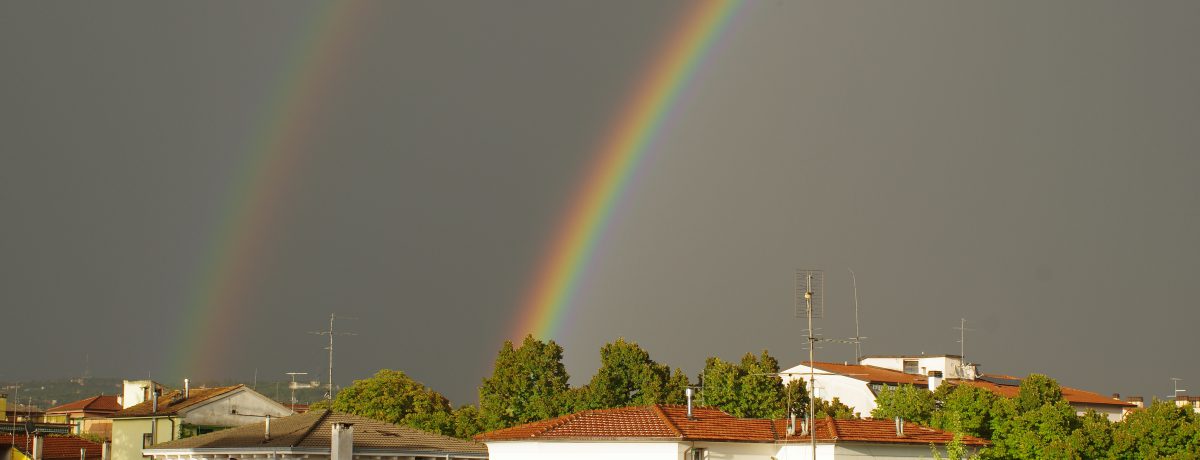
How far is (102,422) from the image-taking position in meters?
117

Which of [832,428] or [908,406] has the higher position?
[908,406]

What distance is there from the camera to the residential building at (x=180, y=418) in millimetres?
68438

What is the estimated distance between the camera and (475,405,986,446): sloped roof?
157ft

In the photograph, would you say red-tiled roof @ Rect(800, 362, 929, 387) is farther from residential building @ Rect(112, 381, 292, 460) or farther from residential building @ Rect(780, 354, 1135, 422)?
residential building @ Rect(112, 381, 292, 460)

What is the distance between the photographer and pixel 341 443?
4891 centimetres

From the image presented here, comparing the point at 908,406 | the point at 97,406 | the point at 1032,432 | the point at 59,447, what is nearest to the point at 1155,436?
the point at 1032,432

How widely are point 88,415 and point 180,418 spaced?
6079cm

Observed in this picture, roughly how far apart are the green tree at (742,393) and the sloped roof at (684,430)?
877 inches

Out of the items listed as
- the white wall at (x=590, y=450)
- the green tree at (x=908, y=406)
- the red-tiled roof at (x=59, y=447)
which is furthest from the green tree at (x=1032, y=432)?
the red-tiled roof at (x=59, y=447)

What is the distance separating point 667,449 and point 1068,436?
26.5 m

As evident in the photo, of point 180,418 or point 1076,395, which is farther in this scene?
point 1076,395

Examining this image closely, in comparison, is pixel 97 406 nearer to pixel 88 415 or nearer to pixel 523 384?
pixel 88 415

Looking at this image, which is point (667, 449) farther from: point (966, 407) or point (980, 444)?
point (966, 407)

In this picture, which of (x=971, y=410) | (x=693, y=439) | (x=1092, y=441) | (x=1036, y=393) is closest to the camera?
(x=693, y=439)
